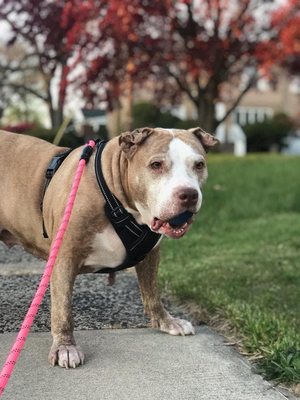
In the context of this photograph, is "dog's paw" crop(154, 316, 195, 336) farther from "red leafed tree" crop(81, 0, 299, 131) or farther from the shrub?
the shrub

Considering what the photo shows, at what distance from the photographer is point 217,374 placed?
3.15 meters

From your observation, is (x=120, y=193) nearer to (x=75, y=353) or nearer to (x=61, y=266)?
(x=61, y=266)

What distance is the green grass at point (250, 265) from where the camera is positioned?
358 cm

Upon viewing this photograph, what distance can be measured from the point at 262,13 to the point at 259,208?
7.81 meters

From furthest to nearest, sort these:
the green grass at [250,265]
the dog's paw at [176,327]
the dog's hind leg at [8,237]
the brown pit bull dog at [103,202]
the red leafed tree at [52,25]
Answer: the red leafed tree at [52,25] < the dog's hind leg at [8,237] < the dog's paw at [176,327] < the green grass at [250,265] < the brown pit bull dog at [103,202]

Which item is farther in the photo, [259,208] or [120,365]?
[259,208]

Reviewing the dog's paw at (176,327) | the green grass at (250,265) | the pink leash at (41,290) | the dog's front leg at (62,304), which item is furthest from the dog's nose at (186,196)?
the dog's paw at (176,327)

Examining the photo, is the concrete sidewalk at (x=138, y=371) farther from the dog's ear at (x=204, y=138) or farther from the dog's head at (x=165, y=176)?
the dog's ear at (x=204, y=138)

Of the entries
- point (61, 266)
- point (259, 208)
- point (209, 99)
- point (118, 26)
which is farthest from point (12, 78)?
point (61, 266)

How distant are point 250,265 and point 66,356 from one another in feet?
10.2

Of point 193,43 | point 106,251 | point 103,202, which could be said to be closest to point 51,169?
point 103,202

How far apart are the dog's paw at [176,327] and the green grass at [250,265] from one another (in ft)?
0.95

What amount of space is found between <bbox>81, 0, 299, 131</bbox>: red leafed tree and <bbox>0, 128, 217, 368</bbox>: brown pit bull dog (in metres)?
9.20

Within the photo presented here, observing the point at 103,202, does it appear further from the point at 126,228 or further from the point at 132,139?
the point at 132,139
